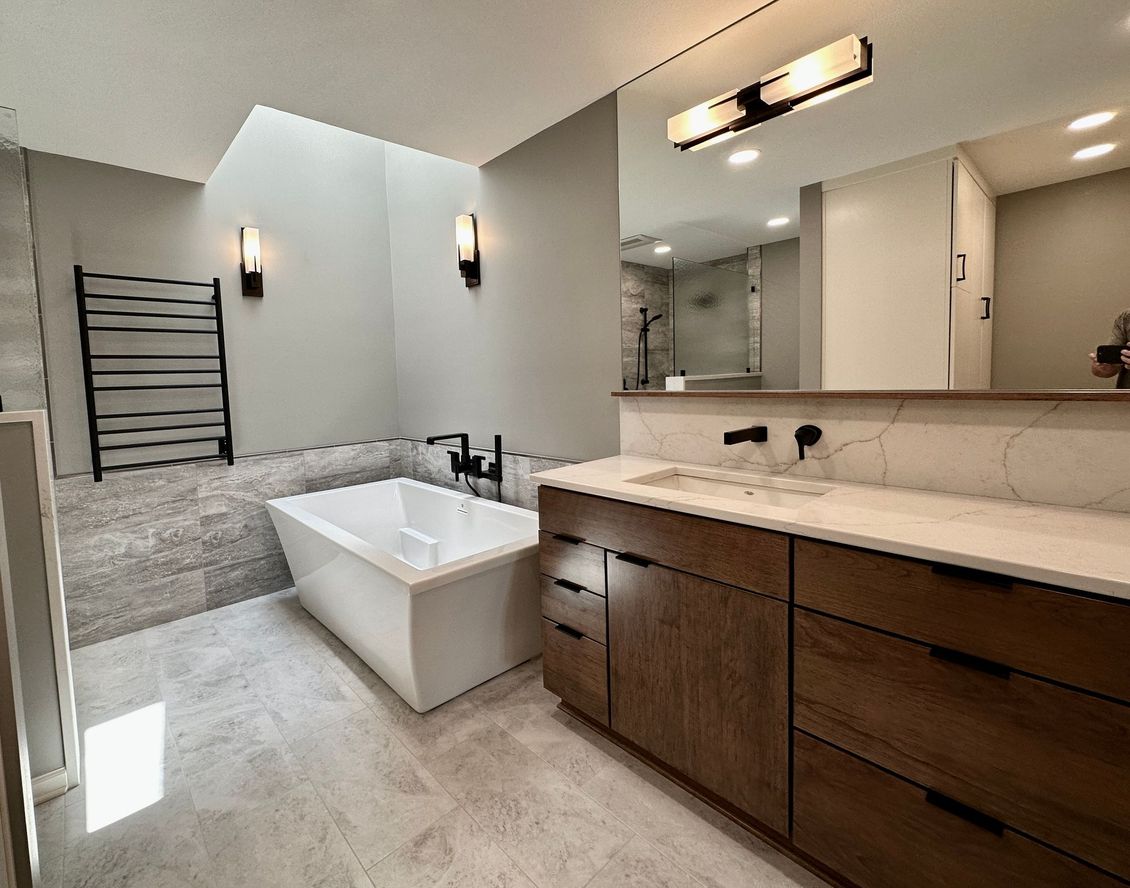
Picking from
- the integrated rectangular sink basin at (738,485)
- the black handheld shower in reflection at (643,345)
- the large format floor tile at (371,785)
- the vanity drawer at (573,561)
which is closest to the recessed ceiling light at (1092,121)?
the integrated rectangular sink basin at (738,485)

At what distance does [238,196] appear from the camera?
313cm

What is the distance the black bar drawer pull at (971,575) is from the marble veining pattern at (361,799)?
0.92 metres

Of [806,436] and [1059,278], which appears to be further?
[806,436]

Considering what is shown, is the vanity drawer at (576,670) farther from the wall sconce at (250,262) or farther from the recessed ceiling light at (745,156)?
the wall sconce at (250,262)

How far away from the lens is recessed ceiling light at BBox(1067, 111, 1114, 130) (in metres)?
1.21

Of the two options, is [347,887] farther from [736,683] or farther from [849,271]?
[849,271]

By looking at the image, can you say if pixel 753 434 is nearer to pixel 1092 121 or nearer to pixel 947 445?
pixel 947 445

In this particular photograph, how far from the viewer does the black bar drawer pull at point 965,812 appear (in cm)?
98

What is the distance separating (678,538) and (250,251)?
10.0 feet

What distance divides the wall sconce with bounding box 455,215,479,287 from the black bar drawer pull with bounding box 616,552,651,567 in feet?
6.81

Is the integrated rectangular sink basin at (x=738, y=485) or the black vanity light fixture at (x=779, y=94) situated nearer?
the black vanity light fixture at (x=779, y=94)

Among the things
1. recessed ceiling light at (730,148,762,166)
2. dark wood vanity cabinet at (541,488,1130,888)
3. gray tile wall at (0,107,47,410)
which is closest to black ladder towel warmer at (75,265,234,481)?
gray tile wall at (0,107,47,410)

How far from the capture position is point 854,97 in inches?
62.3

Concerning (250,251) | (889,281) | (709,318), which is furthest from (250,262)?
(889,281)
